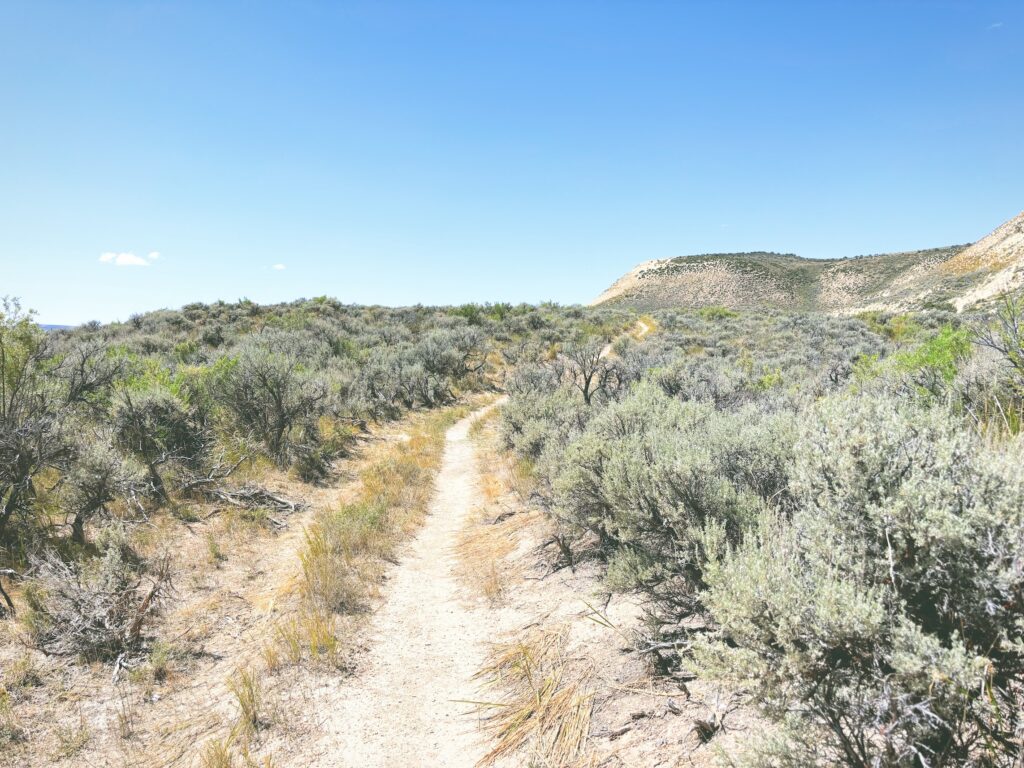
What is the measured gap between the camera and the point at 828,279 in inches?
3602

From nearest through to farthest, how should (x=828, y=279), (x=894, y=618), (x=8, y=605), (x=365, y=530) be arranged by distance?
(x=894, y=618) → (x=8, y=605) → (x=365, y=530) → (x=828, y=279)

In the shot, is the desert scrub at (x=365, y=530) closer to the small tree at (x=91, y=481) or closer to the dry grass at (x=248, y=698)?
the dry grass at (x=248, y=698)

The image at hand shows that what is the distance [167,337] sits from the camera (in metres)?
24.9

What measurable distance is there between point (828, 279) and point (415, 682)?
10822 cm

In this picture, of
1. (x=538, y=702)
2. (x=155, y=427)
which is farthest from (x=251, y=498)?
(x=538, y=702)

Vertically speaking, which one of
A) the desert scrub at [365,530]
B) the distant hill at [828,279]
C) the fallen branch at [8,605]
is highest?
the distant hill at [828,279]

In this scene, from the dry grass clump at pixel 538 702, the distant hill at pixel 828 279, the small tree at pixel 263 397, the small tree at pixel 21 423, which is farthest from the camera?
the distant hill at pixel 828 279

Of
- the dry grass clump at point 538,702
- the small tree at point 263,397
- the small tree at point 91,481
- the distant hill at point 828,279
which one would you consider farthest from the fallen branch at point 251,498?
the distant hill at point 828,279

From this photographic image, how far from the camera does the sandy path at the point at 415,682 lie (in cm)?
404

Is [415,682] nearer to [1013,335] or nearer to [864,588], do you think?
[864,588]

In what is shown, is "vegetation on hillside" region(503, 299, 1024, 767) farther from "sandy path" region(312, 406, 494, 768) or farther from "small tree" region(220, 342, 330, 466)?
"small tree" region(220, 342, 330, 466)

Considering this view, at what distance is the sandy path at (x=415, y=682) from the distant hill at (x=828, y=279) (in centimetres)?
4880

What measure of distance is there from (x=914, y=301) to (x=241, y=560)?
58432 millimetres

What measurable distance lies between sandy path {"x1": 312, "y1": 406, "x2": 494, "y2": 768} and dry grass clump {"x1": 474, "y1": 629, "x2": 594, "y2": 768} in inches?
8.4
